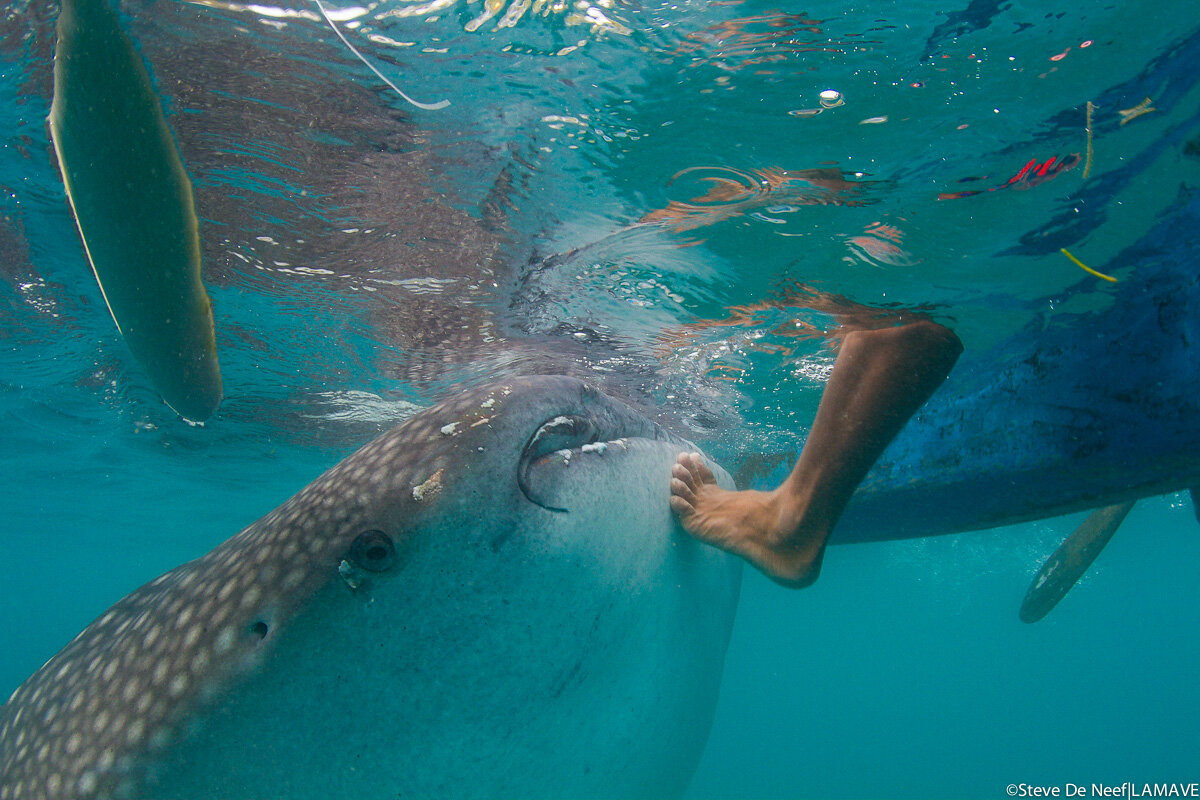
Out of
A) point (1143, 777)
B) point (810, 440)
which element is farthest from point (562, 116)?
point (1143, 777)

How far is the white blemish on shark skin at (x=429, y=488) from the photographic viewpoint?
2035mm

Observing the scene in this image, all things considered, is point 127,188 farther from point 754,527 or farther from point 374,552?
point 754,527

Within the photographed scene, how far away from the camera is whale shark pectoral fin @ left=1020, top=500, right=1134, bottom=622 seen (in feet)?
21.5

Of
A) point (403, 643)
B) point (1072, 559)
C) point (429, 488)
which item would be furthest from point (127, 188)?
point (1072, 559)

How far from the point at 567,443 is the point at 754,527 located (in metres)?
1.13

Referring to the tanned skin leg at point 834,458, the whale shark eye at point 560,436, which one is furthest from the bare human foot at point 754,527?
the whale shark eye at point 560,436

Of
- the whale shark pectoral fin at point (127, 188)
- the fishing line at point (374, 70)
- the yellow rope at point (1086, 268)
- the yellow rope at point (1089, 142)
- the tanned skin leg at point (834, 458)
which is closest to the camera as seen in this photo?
the whale shark pectoral fin at point (127, 188)

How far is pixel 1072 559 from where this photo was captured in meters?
6.90

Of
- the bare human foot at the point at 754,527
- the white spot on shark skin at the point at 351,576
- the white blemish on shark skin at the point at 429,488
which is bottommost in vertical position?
the bare human foot at the point at 754,527

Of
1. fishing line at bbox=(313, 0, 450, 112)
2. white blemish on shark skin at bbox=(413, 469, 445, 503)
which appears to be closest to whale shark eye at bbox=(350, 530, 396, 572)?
white blemish on shark skin at bbox=(413, 469, 445, 503)

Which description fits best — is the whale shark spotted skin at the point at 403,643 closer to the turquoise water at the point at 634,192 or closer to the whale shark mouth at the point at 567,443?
the whale shark mouth at the point at 567,443

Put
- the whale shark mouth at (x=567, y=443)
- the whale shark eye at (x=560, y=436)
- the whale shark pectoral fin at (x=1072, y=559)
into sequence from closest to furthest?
1. the whale shark mouth at (x=567, y=443)
2. the whale shark eye at (x=560, y=436)
3. the whale shark pectoral fin at (x=1072, y=559)

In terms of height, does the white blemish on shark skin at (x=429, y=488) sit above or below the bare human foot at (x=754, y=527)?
above

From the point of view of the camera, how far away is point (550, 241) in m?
6.12
